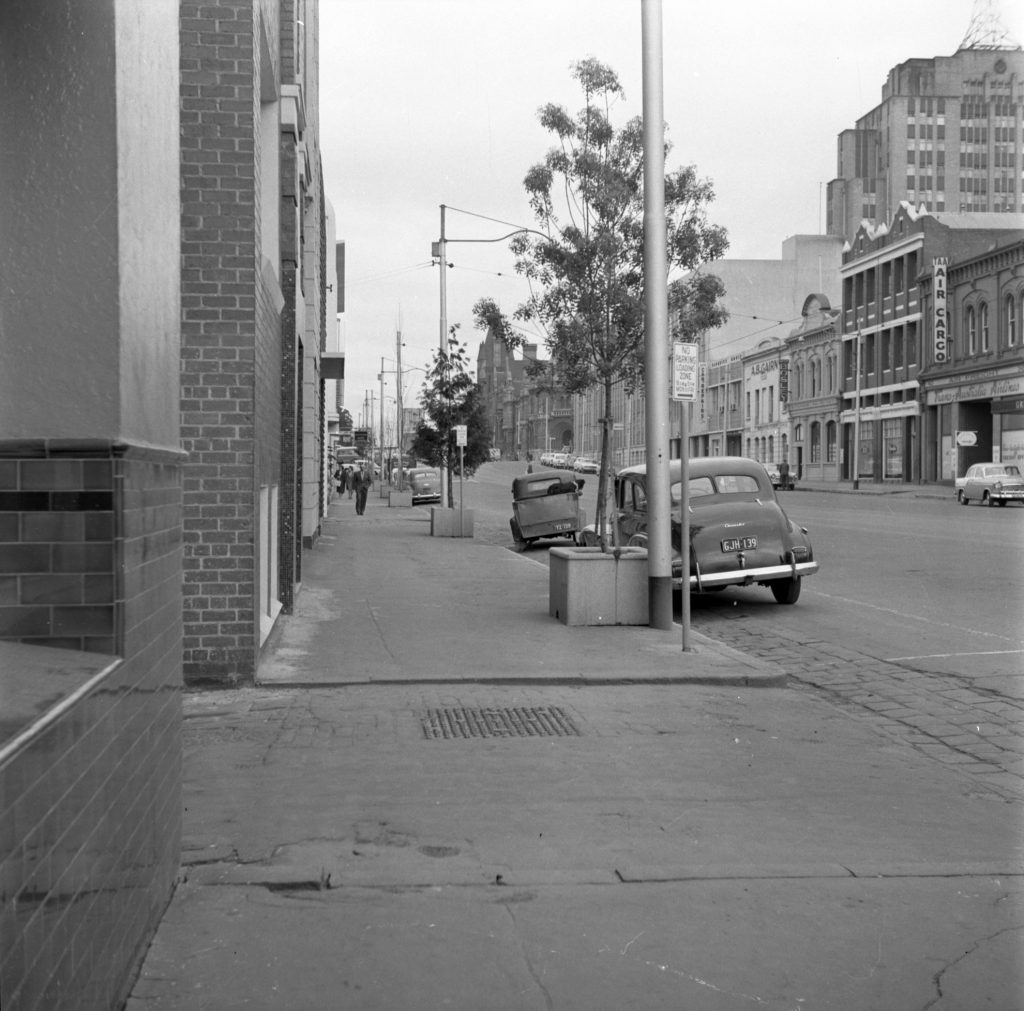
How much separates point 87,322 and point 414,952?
2.09m

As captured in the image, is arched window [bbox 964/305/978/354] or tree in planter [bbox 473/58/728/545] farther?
arched window [bbox 964/305/978/354]

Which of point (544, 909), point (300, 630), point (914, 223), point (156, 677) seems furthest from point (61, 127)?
point (914, 223)

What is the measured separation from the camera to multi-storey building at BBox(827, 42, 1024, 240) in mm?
132500

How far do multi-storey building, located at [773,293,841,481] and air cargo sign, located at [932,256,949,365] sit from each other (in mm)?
11303

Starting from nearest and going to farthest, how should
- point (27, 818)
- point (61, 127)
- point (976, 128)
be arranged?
point (27, 818) → point (61, 127) → point (976, 128)

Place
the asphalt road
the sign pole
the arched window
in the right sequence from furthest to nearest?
the arched window
the sign pole
the asphalt road

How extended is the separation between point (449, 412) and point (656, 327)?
22815 mm

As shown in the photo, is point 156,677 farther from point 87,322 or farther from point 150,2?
point 150,2

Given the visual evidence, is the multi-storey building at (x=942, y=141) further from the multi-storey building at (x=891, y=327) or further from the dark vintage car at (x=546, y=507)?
the dark vintage car at (x=546, y=507)

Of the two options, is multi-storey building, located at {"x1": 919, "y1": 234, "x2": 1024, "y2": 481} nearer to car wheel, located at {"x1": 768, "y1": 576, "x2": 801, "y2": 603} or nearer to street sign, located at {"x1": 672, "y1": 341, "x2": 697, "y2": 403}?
car wheel, located at {"x1": 768, "y1": 576, "x2": 801, "y2": 603}

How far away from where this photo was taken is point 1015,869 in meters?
5.06

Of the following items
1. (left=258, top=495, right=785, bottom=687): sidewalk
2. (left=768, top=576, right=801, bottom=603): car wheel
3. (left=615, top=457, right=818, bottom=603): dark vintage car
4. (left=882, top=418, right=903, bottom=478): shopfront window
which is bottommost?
(left=258, top=495, right=785, bottom=687): sidewalk

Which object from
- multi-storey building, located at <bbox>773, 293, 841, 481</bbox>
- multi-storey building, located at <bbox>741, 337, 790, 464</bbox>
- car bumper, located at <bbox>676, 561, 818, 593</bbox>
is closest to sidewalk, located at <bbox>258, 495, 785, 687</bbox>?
car bumper, located at <bbox>676, 561, 818, 593</bbox>

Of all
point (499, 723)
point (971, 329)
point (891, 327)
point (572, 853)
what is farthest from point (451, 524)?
point (891, 327)
